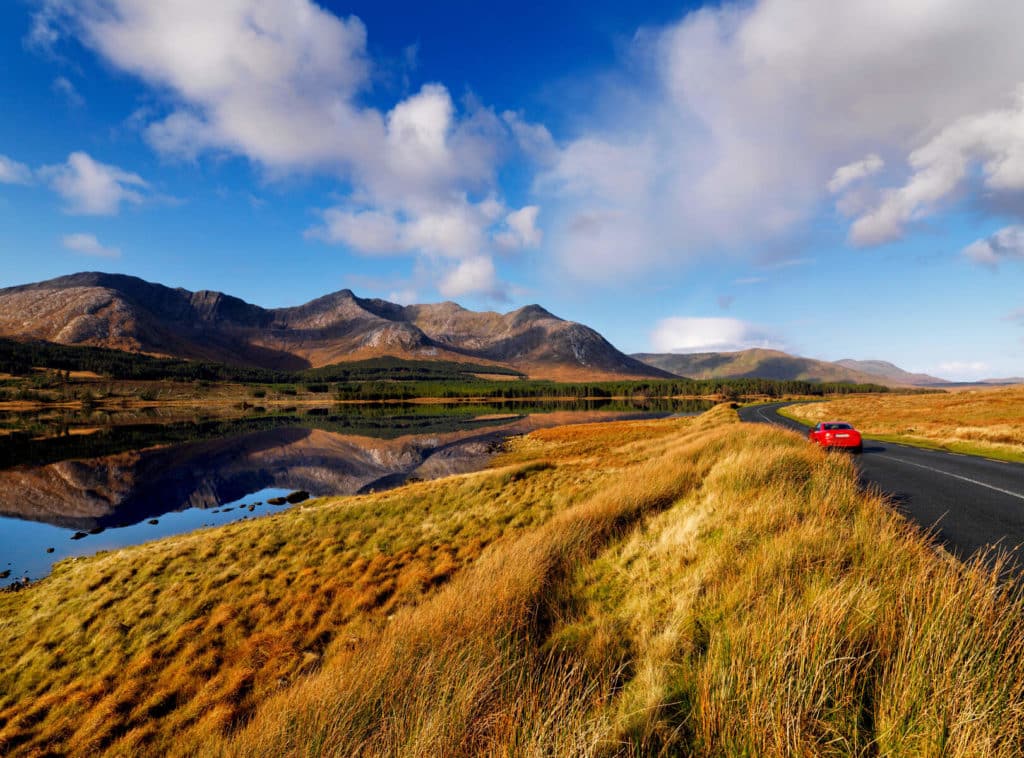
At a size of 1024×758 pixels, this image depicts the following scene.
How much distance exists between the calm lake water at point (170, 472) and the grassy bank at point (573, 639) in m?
10.6

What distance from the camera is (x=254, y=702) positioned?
25.3ft

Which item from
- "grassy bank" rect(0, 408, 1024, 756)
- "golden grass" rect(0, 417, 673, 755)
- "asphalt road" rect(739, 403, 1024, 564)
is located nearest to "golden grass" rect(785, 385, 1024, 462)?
"asphalt road" rect(739, 403, 1024, 564)

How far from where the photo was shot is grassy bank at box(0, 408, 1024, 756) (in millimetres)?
3281

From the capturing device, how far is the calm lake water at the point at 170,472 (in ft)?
78.8

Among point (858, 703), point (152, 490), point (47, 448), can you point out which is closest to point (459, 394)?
point (47, 448)

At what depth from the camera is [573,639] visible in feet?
17.9

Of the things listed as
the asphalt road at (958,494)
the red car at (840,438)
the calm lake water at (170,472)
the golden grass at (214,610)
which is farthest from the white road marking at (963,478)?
the calm lake water at (170,472)

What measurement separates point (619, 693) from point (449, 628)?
2075 mm

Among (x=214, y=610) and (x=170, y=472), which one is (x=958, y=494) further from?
(x=170, y=472)

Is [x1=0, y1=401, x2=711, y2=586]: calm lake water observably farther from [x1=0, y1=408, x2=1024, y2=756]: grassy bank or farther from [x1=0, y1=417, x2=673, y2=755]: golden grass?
[x1=0, y1=408, x2=1024, y2=756]: grassy bank

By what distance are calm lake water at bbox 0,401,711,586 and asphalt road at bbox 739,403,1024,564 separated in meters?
29.6

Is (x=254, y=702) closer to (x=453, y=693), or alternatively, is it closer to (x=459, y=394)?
(x=453, y=693)

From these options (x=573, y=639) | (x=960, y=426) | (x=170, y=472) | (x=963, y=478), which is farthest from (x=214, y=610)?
(x=960, y=426)

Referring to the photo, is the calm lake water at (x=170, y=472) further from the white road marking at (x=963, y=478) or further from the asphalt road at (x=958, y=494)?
the white road marking at (x=963, y=478)
